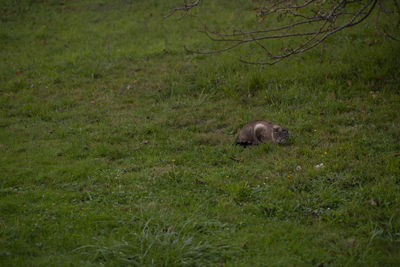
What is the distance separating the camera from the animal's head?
5.92 meters

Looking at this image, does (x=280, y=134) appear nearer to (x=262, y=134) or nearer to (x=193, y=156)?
(x=262, y=134)

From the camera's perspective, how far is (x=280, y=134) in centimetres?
596

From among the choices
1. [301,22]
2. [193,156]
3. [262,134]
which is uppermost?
[301,22]

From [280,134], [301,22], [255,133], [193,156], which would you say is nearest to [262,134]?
[255,133]

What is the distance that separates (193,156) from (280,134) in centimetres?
152

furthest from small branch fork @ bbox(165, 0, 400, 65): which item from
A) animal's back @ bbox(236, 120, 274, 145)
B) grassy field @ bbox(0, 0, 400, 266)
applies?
animal's back @ bbox(236, 120, 274, 145)

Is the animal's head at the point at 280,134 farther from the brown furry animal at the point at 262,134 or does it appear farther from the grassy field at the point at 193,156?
the grassy field at the point at 193,156

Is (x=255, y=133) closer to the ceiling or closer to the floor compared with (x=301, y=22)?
closer to the floor

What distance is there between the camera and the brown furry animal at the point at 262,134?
235 inches

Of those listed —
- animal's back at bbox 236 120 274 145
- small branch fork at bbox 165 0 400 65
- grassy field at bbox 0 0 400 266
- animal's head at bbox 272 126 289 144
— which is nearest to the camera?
grassy field at bbox 0 0 400 266

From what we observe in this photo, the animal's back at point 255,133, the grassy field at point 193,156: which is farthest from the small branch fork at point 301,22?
the animal's back at point 255,133

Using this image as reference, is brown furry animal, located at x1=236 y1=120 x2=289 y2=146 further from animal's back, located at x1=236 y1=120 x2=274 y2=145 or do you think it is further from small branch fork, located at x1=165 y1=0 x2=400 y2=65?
small branch fork, located at x1=165 y1=0 x2=400 y2=65

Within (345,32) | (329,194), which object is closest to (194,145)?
(329,194)

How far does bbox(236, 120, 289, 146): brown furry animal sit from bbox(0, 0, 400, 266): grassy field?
0.16m
